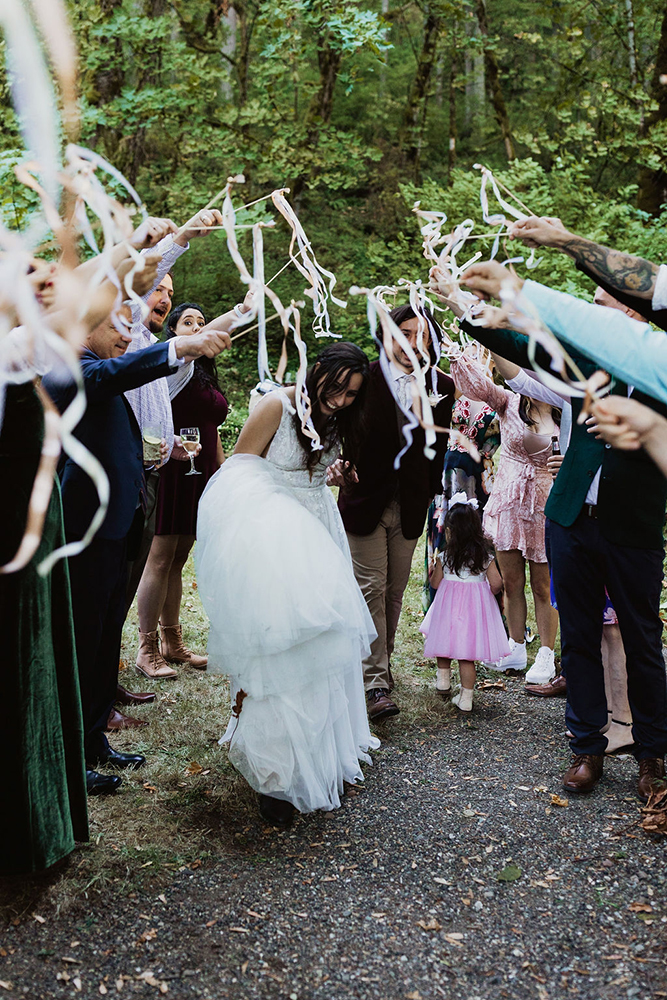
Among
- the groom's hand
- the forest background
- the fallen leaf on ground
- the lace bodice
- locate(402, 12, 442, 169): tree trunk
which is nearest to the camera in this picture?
the fallen leaf on ground

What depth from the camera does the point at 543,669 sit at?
195 inches

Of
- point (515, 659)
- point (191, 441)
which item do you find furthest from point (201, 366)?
point (515, 659)

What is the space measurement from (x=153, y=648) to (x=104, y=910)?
2.40 metres

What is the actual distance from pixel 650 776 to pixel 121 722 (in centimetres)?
252

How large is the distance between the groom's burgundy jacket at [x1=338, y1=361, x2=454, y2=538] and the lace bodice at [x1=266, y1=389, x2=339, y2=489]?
784 mm

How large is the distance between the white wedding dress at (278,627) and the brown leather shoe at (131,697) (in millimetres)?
1276

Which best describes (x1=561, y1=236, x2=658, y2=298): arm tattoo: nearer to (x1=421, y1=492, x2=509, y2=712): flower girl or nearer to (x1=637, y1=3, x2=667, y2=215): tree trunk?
(x1=421, y1=492, x2=509, y2=712): flower girl

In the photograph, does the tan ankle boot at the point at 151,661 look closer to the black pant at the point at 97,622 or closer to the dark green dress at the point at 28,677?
the black pant at the point at 97,622

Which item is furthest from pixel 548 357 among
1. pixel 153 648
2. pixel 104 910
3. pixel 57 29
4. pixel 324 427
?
pixel 153 648

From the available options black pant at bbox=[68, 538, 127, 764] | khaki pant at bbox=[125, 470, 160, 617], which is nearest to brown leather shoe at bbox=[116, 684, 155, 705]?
khaki pant at bbox=[125, 470, 160, 617]

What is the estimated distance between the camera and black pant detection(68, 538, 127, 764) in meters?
3.34

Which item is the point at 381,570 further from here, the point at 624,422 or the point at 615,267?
the point at 624,422

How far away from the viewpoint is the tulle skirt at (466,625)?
14.6ft

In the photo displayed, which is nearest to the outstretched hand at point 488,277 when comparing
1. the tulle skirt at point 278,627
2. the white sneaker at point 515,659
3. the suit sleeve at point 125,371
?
the suit sleeve at point 125,371
